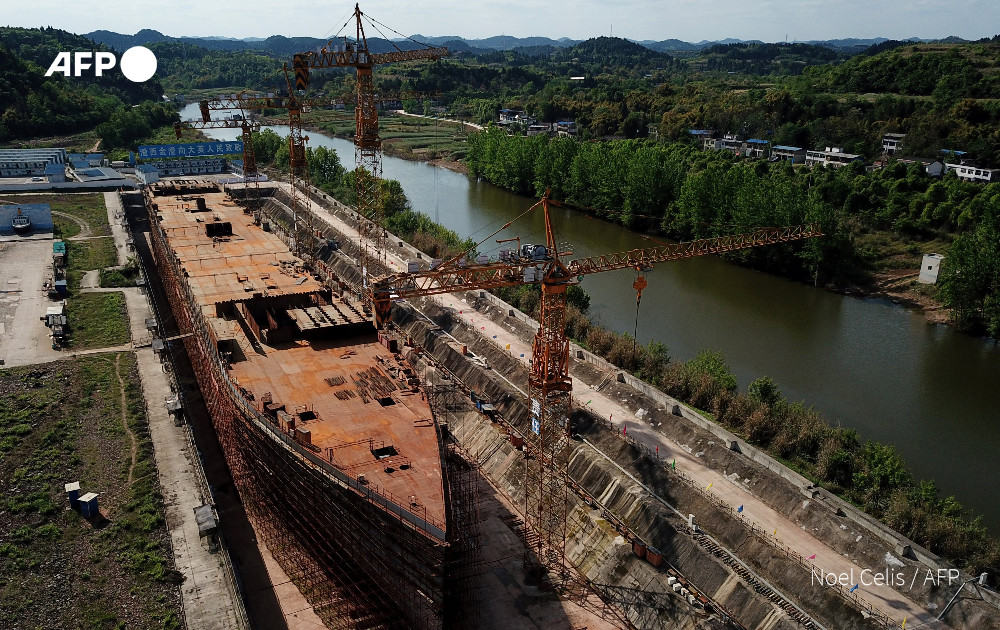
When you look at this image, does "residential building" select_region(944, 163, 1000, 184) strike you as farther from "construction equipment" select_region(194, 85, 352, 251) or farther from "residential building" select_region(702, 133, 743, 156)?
"construction equipment" select_region(194, 85, 352, 251)

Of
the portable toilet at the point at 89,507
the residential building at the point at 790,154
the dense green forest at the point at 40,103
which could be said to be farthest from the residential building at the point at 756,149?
the dense green forest at the point at 40,103

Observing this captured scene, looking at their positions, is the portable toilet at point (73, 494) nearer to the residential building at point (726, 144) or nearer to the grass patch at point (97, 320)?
the grass patch at point (97, 320)

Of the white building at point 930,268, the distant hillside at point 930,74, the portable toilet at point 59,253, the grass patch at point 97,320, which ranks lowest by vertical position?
the grass patch at point 97,320

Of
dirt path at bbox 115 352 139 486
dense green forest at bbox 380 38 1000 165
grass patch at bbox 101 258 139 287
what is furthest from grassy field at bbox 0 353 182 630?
dense green forest at bbox 380 38 1000 165

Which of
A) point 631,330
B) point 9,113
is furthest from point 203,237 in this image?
point 9,113

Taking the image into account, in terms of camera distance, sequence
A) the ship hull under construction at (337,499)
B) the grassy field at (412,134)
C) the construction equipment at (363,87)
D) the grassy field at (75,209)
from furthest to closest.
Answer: the grassy field at (412,134) < the grassy field at (75,209) < the construction equipment at (363,87) < the ship hull under construction at (337,499)

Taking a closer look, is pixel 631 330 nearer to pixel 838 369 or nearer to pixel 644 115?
A: pixel 838 369
